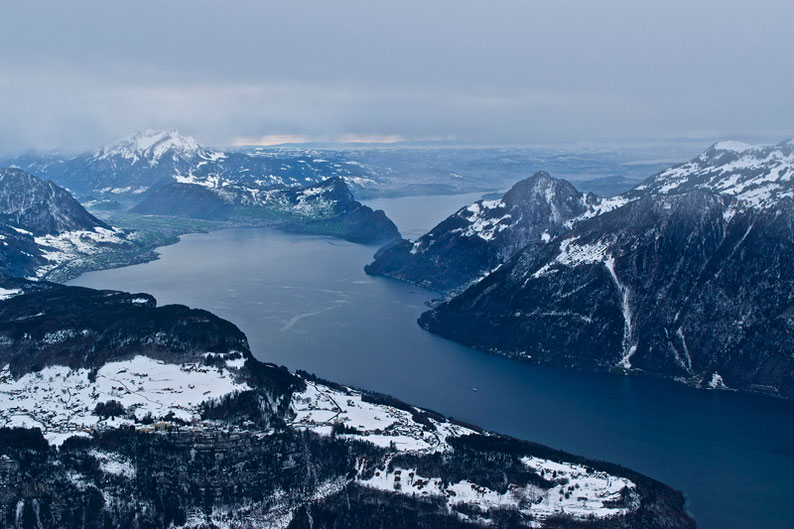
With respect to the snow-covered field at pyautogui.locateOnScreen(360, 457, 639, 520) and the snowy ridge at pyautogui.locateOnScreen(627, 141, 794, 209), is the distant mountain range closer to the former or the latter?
the snowy ridge at pyautogui.locateOnScreen(627, 141, 794, 209)

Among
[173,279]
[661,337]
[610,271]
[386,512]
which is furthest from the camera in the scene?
[173,279]

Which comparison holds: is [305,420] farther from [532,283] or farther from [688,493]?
[532,283]

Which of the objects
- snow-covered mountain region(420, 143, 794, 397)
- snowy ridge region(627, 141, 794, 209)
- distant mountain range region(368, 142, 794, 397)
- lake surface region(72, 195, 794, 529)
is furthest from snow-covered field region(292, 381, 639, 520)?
snowy ridge region(627, 141, 794, 209)

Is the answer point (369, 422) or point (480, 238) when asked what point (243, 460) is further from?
point (480, 238)

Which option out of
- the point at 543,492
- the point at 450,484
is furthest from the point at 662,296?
the point at 450,484

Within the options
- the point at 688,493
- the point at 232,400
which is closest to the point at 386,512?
the point at 232,400

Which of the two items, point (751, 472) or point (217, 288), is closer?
point (751, 472)
